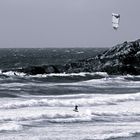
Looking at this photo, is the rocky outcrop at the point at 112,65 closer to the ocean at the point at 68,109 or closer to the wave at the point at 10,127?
the ocean at the point at 68,109

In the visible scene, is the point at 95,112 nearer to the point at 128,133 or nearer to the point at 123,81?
the point at 128,133

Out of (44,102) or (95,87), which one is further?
(95,87)

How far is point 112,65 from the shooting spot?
5547 cm

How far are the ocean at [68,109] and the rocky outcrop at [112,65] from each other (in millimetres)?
6943

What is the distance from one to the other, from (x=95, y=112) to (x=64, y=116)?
2243 millimetres

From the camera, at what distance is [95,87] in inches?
1657

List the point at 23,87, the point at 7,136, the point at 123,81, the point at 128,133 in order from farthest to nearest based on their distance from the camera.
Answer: the point at 123,81 → the point at 23,87 → the point at 128,133 → the point at 7,136

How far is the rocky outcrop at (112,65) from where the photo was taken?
54353 mm

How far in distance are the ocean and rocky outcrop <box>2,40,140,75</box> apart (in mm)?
6943

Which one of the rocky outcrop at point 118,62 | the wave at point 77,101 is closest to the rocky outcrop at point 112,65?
the rocky outcrop at point 118,62

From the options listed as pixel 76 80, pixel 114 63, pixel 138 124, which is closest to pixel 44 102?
pixel 138 124

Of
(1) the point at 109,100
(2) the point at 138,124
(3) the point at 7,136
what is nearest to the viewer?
(3) the point at 7,136

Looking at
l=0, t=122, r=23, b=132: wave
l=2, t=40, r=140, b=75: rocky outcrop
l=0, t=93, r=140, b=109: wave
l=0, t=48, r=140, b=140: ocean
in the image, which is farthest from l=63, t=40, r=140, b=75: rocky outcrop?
l=0, t=122, r=23, b=132: wave

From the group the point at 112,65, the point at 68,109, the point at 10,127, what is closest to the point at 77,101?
the point at 68,109
